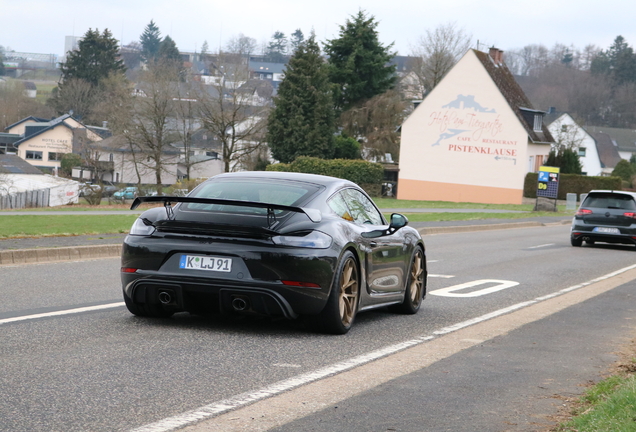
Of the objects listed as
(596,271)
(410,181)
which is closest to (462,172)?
(410,181)

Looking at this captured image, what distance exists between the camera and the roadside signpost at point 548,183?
4950 cm

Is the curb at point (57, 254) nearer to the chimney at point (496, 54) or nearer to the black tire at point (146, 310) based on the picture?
the black tire at point (146, 310)

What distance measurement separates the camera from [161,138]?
67.8 meters

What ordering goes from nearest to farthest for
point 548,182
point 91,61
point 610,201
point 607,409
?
point 607,409 → point 610,201 → point 548,182 → point 91,61

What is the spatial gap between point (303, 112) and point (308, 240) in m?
61.7

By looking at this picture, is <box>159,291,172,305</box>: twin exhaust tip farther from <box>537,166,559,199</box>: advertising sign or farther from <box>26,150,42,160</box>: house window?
<box>26,150,42,160</box>: house window

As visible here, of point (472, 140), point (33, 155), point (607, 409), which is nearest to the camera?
point (607, 409)

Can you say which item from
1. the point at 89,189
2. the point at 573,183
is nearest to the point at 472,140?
the point at 573,183

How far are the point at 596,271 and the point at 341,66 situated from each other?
6124 cm

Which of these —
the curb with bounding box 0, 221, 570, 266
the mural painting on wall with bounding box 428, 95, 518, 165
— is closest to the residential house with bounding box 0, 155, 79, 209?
the mural painting on wall with bounding box 428, 95, 518, 165

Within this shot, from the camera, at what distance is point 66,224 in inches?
987

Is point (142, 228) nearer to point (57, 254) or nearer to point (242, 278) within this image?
point (242, 278)

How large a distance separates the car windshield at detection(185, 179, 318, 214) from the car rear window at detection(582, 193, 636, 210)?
17895 mm

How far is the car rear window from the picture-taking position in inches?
955
